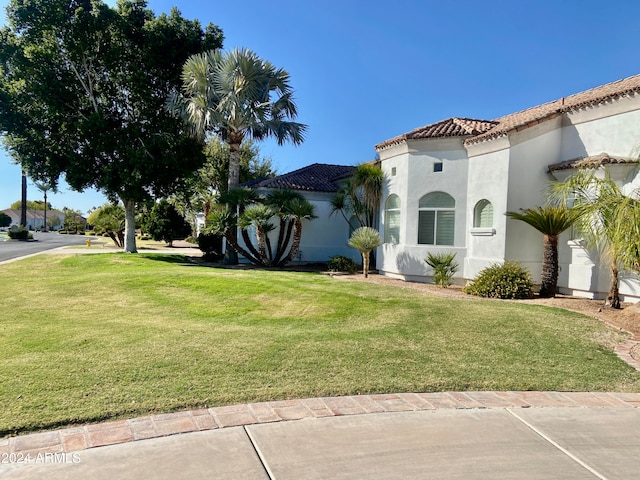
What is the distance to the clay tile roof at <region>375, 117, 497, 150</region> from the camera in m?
15.1

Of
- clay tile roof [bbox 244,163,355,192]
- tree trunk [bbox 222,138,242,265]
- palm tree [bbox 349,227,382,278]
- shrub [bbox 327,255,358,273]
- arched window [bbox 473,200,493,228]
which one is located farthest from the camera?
clay tile roof [bbox 244,163,355,192]

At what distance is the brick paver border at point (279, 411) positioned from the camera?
11.8 feet

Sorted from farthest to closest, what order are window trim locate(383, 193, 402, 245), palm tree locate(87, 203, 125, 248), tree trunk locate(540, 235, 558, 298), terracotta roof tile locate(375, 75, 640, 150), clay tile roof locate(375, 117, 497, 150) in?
palm tree locate(87, 203, 125, 248), window trim locate(383, 193, 402, 245), clay tile roof locate(375, 117, 497, 150), terracotta roof tile locate(375, 75, 640, 150), tree trunk locate(540, 235, 558, 298)

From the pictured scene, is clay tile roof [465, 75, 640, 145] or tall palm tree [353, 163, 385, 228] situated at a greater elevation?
clay tile roof [465, 75, 640, 145]

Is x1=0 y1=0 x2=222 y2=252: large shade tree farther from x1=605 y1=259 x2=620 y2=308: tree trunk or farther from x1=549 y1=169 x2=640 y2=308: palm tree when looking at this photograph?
x1=605 y1=259 x2=620 y2=308: tree trunk

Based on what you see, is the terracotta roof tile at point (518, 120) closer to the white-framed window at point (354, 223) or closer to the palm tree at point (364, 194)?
the palm tree at point (364, 194)

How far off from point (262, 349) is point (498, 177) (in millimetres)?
A: 10374

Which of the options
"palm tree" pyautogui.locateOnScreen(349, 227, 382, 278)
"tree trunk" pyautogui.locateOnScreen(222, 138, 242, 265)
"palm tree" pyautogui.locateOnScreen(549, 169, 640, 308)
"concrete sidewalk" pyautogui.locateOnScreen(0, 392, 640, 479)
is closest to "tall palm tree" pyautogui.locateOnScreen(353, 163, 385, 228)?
"palm tree" pyautogui.locateOnScreen(349, 227, 382, 278)

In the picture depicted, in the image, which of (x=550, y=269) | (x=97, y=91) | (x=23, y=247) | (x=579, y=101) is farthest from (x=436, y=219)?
(x=23, y=247)

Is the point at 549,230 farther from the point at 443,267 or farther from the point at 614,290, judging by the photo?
the point at 443,267

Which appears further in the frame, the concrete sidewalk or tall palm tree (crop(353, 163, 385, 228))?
tall palm tree (crop(353, 163, 385, 228))

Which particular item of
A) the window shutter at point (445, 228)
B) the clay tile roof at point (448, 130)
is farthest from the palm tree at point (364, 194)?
the window shutter at point (445, 228)

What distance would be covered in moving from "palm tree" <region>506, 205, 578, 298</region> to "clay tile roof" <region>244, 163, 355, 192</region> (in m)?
10.3

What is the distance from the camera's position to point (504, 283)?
1212 cm
